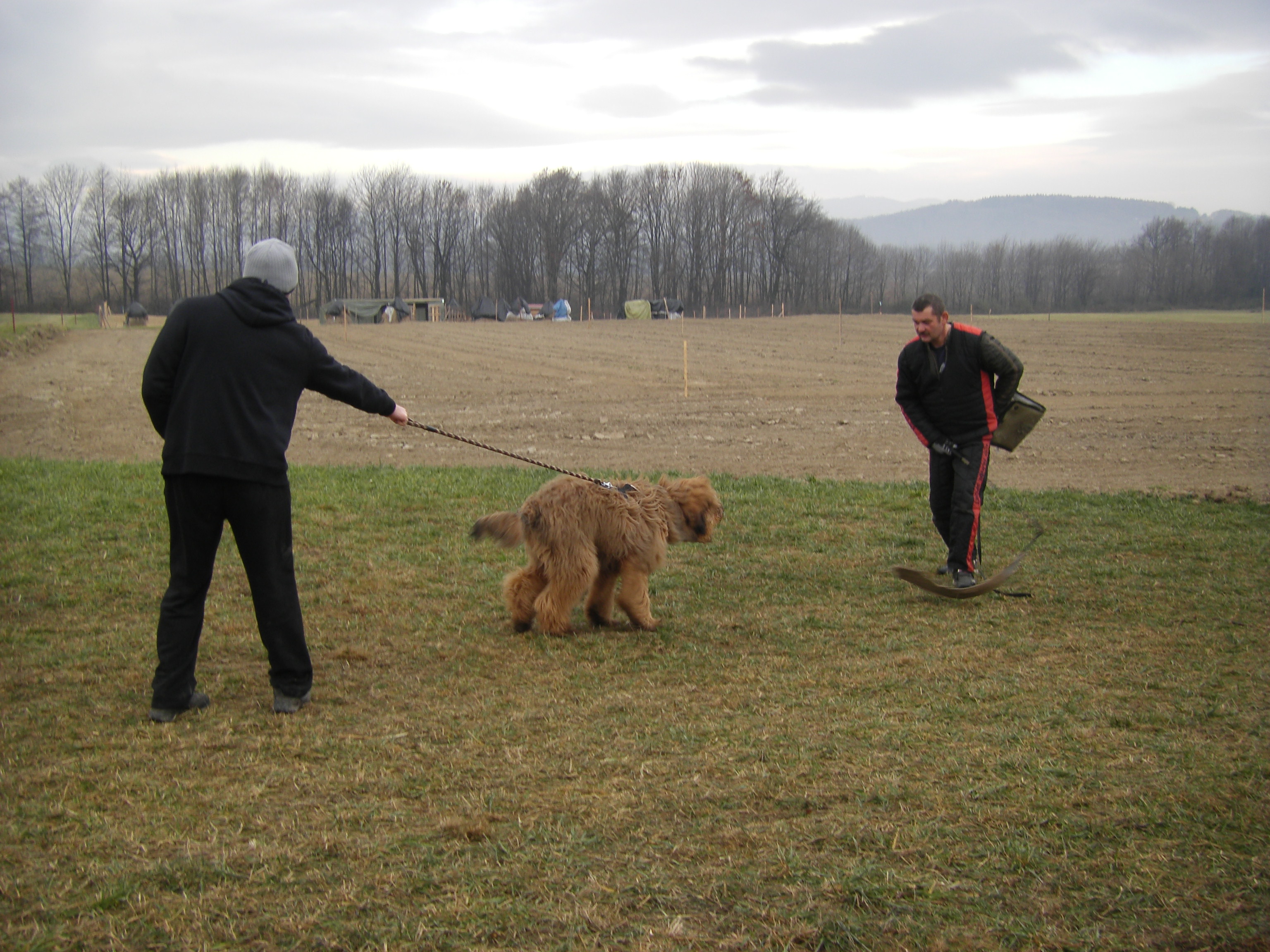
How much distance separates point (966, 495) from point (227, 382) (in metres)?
5.22

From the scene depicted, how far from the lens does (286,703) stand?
463 cm

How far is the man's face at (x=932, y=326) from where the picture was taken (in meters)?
7.02

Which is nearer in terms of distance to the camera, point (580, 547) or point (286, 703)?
point (286, 703)

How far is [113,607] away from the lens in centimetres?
638

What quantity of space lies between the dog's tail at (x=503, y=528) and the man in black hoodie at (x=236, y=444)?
144 cm

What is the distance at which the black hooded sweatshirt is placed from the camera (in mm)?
4270

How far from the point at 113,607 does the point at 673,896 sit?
195 inches

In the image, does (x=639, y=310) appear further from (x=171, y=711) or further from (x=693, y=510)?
(x=171, y=711)

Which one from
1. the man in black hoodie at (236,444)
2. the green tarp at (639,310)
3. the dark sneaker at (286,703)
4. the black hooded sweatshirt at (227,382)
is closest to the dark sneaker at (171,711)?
the man in black hoodie at (236,444)

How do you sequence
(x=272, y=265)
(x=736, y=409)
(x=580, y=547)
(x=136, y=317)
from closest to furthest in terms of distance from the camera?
(x=272, y=265)
(x=580, y=547)
(x=736, y=409)
(x=136, y=317)

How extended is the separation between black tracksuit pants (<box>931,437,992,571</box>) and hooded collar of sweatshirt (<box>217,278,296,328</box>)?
4.95 meters

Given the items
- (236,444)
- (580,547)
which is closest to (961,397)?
(580,547)

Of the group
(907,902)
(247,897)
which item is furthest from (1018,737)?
(247,897)

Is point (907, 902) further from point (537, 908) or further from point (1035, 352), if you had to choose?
point (1035, 352)
